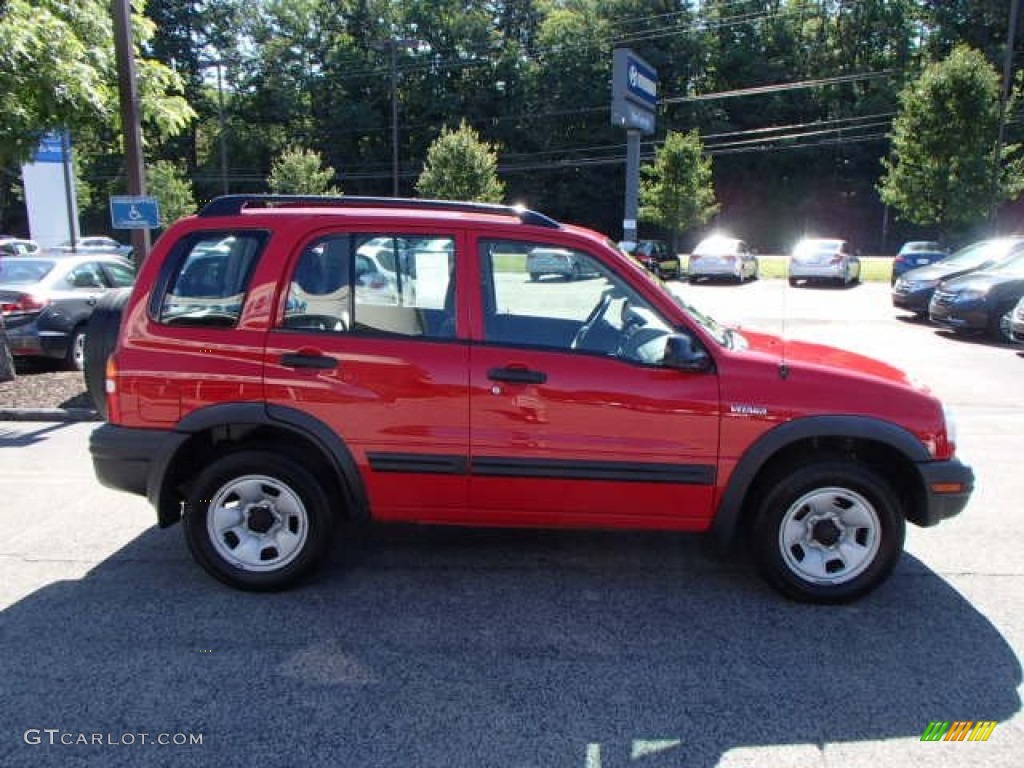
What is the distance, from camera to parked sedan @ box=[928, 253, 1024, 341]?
12859 mm

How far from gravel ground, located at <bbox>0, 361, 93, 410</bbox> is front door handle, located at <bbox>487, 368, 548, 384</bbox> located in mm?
6138

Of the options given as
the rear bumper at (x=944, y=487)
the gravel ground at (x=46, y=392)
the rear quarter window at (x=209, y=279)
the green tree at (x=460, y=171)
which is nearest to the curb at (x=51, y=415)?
the gravel ground at (x=46, y=392)

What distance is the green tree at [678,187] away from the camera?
38219 mm

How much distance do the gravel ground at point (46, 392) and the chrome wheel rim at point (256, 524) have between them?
5049mm

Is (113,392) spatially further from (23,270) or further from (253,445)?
(23,270)

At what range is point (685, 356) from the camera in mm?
3695

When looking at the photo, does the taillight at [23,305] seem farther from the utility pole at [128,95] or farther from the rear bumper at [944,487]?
the rear bumper at [944,487]

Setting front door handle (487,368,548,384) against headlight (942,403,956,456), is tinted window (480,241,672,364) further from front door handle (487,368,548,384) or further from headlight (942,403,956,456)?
headlight (942,403,956,456)

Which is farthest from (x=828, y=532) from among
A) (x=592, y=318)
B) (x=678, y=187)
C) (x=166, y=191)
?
(x=166, y=191)

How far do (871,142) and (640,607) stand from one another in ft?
223

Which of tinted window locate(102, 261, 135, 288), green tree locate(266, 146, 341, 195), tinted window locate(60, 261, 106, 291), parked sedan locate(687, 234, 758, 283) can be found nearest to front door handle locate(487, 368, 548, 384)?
tinted window locate(60, 261, 106, 291)

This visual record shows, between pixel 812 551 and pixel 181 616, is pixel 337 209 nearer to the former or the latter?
pixel 181 616

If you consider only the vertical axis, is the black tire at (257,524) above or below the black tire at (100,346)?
below

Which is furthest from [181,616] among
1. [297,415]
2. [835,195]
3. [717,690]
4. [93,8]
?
[835,195]
